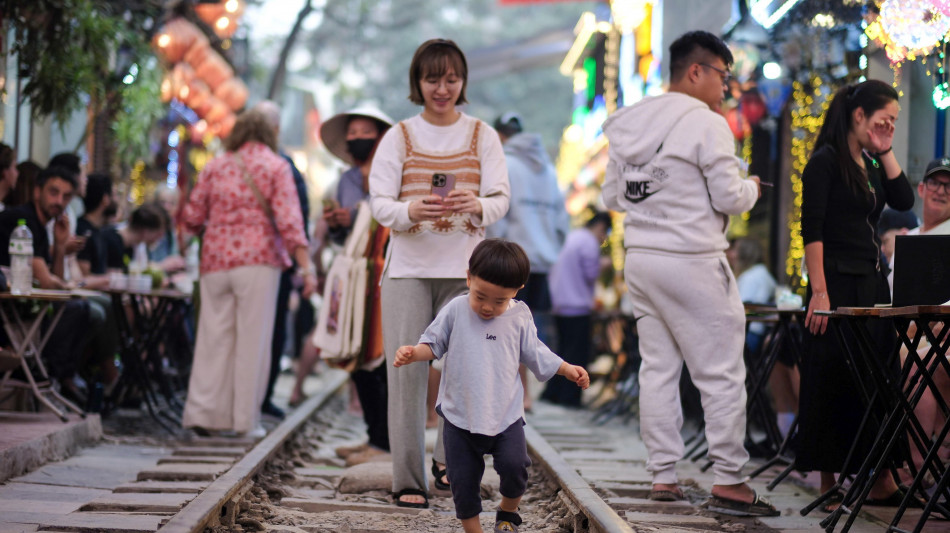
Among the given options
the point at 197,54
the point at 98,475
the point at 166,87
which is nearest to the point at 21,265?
the point at 98,475

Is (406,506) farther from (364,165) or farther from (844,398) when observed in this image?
(364,165)

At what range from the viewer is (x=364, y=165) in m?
7.74

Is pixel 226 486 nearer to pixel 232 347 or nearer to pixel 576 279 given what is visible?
pixel 232 347

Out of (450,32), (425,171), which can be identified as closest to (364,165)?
(425,171)

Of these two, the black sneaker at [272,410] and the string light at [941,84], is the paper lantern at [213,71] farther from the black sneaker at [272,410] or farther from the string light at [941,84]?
the string light at [941,84]

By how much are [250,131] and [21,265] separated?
74.1 inches

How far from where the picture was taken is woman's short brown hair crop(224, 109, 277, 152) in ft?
27.7

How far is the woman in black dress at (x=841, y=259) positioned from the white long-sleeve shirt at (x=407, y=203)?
1553 mm

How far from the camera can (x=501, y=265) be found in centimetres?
452

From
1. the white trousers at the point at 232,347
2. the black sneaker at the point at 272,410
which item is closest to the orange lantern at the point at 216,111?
the black sneaker at the point at 272,410

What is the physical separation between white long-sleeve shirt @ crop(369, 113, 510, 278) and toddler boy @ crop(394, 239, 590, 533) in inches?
34.8

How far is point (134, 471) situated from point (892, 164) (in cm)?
447

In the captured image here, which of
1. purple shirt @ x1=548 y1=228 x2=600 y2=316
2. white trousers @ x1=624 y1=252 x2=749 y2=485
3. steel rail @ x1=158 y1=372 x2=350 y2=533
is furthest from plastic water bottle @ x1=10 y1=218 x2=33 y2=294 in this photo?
purple shirt @ x1=548 y1=228 x2=600 y2=316

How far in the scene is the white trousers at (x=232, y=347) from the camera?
8.16 m
